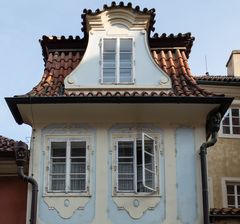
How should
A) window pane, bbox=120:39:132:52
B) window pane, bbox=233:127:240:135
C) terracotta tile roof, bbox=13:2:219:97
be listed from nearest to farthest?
terracotta tile roof, bbox=13:2:219:97 < window pane, bbox=120:39:132:52 < window pane, bbox=233:127:240:135

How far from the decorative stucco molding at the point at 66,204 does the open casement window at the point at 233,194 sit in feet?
20.9

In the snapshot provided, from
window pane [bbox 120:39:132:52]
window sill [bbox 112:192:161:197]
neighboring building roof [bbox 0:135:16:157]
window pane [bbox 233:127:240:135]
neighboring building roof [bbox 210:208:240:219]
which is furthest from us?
window pane [bbox 233:127:240:135]

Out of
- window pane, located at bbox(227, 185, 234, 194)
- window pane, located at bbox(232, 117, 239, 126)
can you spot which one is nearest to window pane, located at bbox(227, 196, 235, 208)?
window pane, located at bbox(227, 185, 234, 194)

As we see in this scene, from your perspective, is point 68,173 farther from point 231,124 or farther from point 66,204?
point 231,124

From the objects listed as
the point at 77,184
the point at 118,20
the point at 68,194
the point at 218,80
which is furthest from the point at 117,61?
the point at 218,80

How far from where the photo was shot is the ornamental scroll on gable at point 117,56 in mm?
15914

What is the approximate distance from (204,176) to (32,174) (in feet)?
13.5

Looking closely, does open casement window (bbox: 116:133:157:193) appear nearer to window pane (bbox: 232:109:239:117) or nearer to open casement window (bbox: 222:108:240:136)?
open casement window (bbox: 222:108:240:136)

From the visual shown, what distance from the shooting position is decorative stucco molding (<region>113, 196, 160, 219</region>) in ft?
47.1

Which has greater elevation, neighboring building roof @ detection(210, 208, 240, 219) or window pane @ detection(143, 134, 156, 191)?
window pane @ detection(143, 134, 156, 191)

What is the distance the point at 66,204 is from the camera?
14.5m

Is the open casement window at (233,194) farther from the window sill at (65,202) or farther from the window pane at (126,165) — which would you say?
the window sill at (65,202)

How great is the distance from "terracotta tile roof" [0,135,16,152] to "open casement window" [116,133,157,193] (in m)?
2.65

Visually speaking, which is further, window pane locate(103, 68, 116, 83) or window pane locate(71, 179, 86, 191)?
window pane locate(103, 68, 116, 83)
